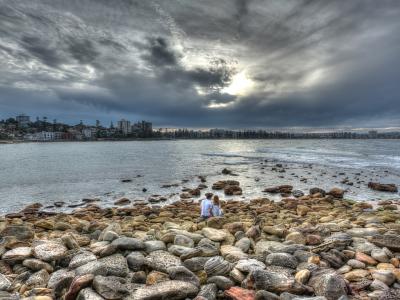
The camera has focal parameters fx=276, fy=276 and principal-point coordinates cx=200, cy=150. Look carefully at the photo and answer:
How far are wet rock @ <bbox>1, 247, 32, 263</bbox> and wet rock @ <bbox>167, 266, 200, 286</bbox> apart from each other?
3666 mm

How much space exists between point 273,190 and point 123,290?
846 inches

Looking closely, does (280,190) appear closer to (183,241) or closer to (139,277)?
(183,241)

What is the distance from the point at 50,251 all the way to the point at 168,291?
3.48 meters

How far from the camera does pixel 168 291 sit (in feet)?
16.0

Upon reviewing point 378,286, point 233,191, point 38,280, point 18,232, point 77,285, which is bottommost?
point 233,191

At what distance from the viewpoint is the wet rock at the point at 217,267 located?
225 inches

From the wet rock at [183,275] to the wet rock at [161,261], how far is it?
1.26 ft

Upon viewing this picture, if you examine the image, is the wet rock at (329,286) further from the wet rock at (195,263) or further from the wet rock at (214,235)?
Answer: the wet rock at (214,235)

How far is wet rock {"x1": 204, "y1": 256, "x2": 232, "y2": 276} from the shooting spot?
5.71 meters

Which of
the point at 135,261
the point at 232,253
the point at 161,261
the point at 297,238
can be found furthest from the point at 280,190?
the point at 135,261

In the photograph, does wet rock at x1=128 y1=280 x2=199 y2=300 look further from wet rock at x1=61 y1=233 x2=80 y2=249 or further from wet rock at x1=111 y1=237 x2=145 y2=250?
wet rock at x1=61 y1=233 x2=80 y2=249

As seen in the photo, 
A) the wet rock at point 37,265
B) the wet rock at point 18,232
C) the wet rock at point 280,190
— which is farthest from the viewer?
the wet rock at point 280,190

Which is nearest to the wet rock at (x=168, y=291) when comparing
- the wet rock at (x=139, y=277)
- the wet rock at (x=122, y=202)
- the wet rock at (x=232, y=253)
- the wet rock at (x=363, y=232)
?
the wet rock at (x=139, y=277)

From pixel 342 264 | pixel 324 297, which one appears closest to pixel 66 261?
pixel 324 297
